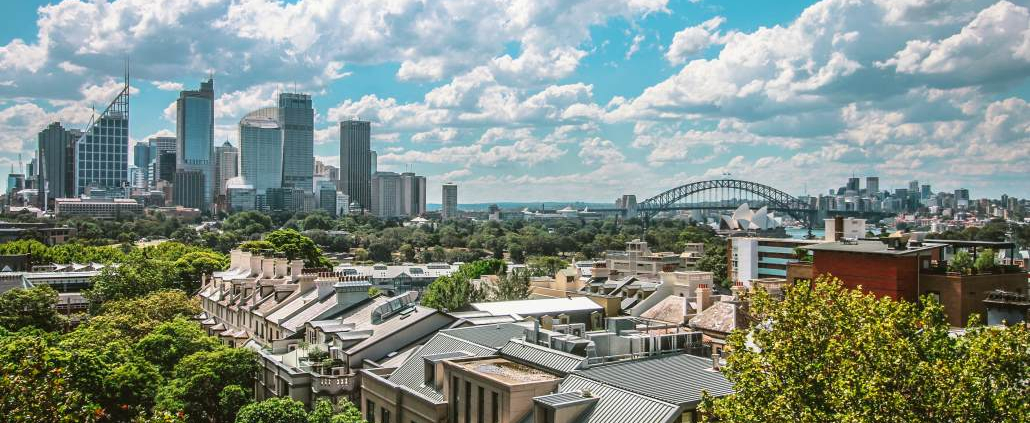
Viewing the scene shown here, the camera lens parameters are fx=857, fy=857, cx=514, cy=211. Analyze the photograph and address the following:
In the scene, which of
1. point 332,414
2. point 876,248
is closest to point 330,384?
point 332,414

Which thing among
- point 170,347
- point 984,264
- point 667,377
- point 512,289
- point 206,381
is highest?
point 984,264

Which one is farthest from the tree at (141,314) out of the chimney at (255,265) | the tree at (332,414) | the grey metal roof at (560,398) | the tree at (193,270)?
the grey metal roof at (560,398)

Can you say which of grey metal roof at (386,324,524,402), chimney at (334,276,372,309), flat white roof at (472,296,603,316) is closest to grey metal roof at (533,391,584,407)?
grey metal roof at (386,324,524,402)

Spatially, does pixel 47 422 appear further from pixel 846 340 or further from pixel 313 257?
pixel 313 257

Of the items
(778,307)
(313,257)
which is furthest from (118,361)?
(313,257)

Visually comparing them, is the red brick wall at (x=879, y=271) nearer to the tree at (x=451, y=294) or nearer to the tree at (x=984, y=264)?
the tree at (x=984, y=264)

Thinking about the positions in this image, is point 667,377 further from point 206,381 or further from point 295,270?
point 295,270
